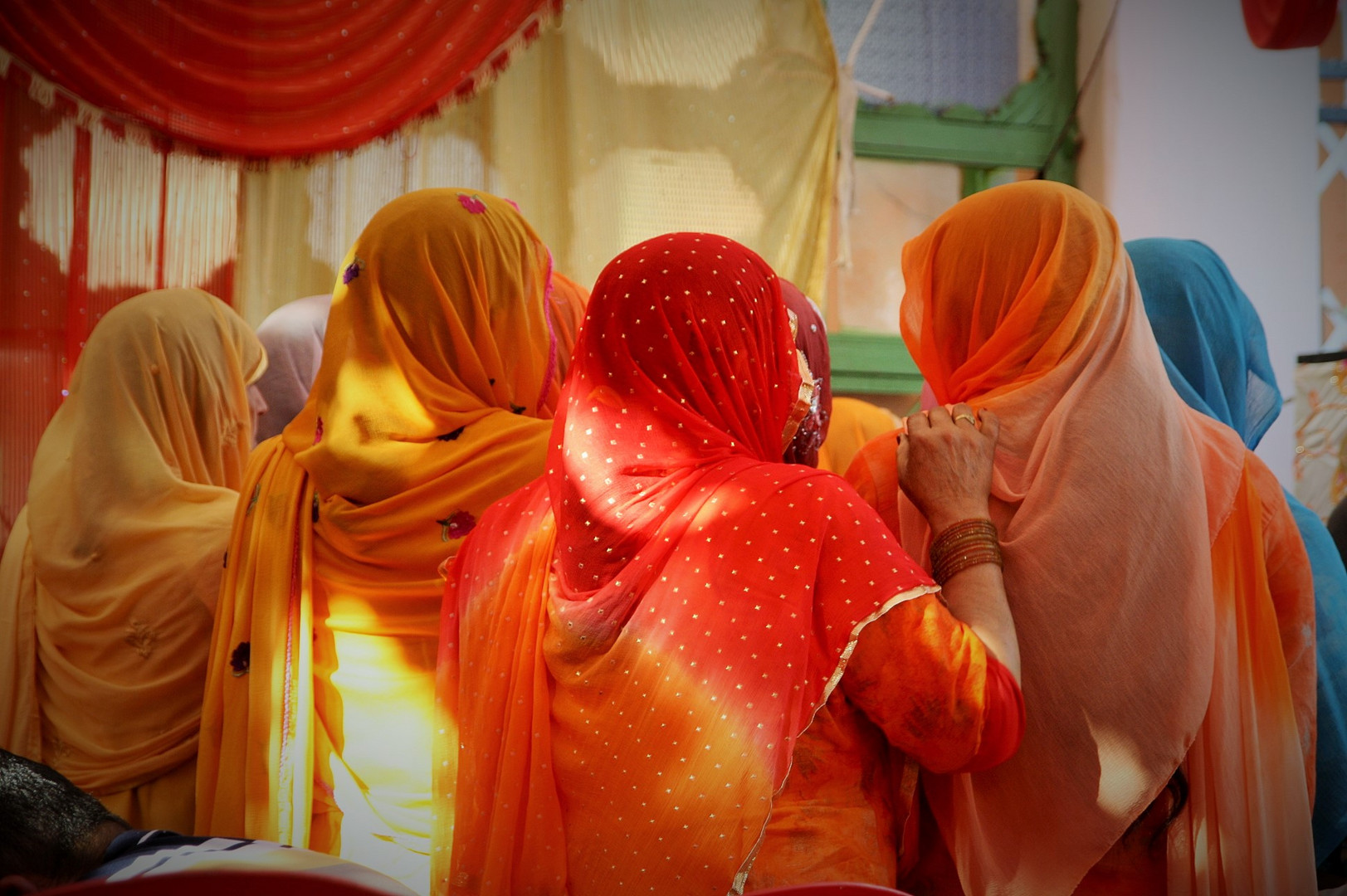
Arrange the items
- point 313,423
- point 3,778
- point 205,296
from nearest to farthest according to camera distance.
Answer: point 3,778
point 313,423
point 205,296

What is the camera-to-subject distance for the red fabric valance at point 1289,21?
8.87 ft

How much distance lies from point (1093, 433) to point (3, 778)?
45.8 inches

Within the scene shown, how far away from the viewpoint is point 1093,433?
4.20ft

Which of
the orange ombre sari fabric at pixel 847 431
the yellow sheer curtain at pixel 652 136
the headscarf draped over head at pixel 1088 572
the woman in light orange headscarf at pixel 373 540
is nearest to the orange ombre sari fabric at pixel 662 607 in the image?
the headscarf draped over head at pixel 1088 572

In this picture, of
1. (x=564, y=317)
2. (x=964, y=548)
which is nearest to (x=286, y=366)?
(x=564, y=317)

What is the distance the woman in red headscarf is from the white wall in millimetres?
2313

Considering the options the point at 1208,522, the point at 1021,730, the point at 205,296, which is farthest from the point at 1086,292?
the point at 205,296

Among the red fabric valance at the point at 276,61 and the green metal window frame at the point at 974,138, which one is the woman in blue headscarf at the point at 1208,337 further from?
the red fabric valance at the point at 276,61

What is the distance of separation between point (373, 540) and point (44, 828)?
79 centimetres

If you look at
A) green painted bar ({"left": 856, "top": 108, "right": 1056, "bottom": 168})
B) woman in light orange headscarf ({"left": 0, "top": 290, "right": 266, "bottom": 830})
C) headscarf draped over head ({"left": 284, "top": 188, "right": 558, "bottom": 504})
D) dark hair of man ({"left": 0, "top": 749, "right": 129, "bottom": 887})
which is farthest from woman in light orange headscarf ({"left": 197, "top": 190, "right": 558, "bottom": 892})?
green painted bar ({"left": 856, "top": 108, "right": 1056, "bottom": 168})

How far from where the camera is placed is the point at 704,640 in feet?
3.68

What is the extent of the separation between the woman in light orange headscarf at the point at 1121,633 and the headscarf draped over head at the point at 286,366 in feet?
5.83

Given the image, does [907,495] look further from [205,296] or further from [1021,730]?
[205,296]

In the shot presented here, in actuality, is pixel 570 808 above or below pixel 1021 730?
below
